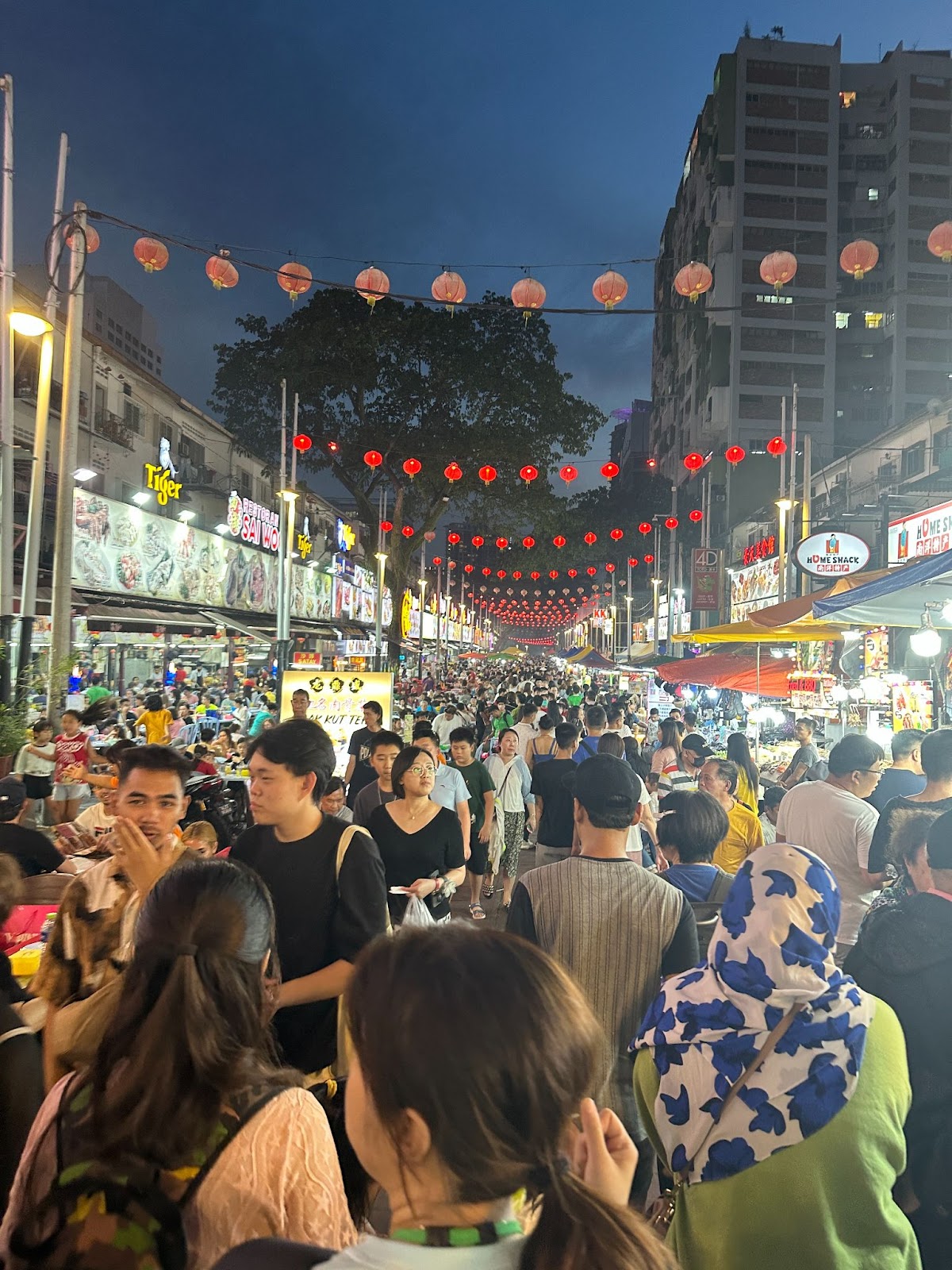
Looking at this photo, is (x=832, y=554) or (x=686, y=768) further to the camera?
(x=832, y=554)

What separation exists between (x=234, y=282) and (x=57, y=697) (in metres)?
6.32

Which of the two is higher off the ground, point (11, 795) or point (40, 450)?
point (40, 450)

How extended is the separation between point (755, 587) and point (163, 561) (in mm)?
18563

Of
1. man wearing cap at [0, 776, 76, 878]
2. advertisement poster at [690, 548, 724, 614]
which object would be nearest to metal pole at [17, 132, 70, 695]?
man wearing cap at [0, 776, 76, 878]

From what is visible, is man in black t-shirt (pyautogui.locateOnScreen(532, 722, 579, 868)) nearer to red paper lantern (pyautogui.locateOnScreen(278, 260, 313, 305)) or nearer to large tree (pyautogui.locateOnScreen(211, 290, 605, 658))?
red paper lantern (pyautogui.locateOnScreen(278, 260, 313, 305))

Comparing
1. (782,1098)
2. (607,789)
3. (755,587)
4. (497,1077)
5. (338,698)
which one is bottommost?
(782,1098)

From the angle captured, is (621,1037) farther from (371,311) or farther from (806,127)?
(806,127)

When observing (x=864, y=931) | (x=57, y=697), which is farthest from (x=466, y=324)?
(x=864, y=931)

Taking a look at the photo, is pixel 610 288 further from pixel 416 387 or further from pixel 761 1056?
pixel 416 387

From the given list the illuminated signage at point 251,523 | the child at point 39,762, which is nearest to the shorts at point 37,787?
the child at point 39,762

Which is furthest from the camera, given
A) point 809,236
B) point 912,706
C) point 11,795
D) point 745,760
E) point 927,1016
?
point 809,236

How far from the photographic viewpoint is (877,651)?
15.0m

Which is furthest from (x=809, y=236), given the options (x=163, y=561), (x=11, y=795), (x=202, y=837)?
(x=202, y=837)

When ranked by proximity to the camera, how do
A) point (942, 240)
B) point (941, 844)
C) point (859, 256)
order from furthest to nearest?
1. point (859, 256)
2. point (942, 240)
3. point (941, 844)
